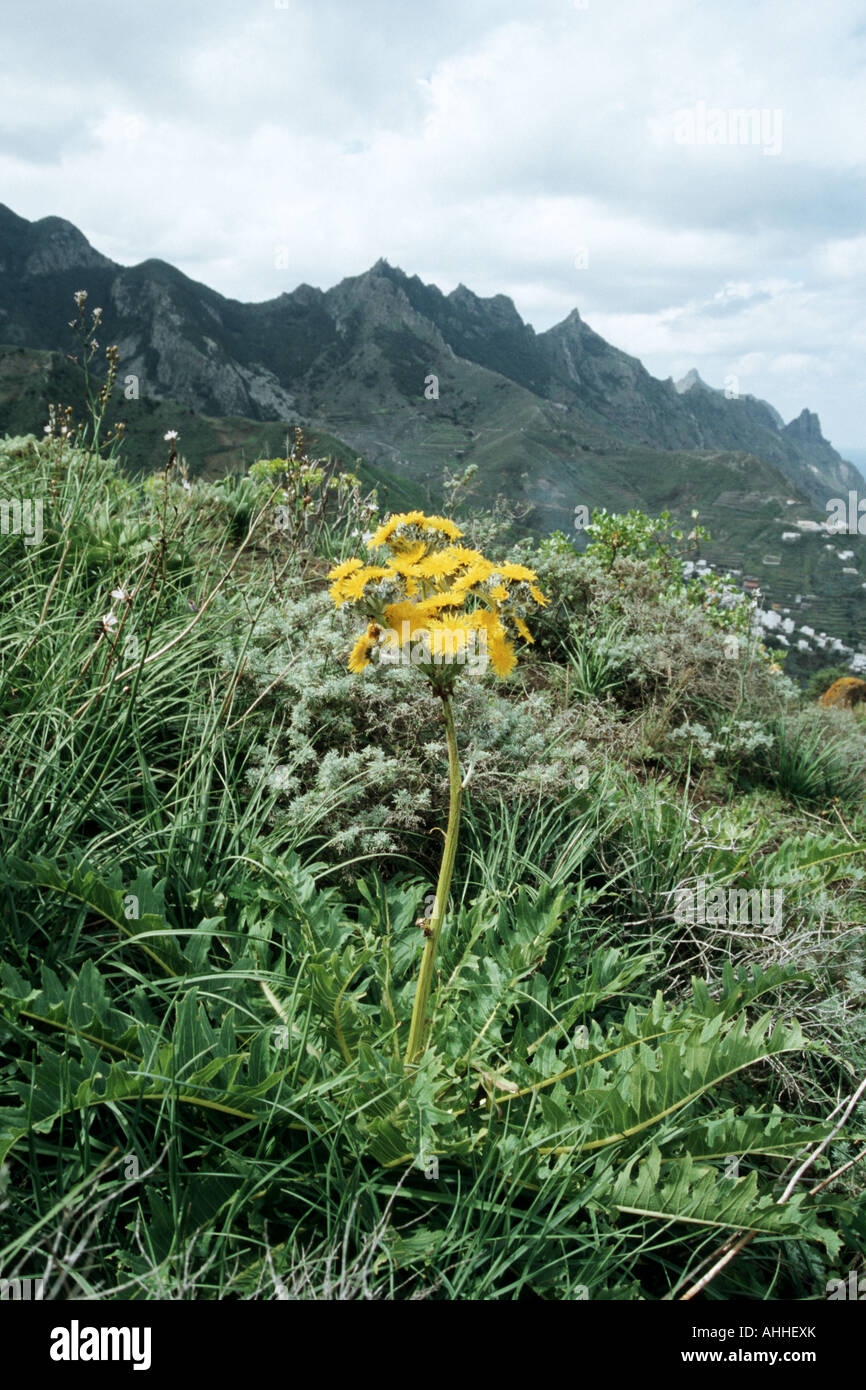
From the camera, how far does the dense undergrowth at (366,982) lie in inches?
53.1

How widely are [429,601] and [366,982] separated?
96 centimetres

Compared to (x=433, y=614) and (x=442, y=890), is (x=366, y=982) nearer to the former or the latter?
(x=442, y=890)

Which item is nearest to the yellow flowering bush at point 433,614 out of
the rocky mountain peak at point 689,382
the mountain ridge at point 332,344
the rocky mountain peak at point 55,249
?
the mountain ridge at point 332,344

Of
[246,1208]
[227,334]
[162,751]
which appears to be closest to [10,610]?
[162,751]

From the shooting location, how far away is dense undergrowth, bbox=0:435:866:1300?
4.42ft

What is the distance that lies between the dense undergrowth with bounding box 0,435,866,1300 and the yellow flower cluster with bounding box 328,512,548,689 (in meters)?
0.74

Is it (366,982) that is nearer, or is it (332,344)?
(366,982)

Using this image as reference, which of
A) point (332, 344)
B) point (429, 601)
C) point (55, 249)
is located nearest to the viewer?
point (429, 601)

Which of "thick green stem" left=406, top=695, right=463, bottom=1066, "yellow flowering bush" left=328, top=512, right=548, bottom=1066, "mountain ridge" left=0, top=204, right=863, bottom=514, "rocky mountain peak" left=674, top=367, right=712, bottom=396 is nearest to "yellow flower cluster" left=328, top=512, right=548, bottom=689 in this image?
"yellow flowering bush" left=328, top=512, right=548, bottom=1066

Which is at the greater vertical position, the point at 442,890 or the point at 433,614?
the point at 433,614

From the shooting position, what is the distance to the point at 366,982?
67.5 inches

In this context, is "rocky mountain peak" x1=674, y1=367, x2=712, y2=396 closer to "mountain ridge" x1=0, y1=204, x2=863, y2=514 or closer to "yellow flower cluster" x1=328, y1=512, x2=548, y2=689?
"mountain ridge" x1=0, y1=204, x2=863, y2=514

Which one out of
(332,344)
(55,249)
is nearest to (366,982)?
(55,249)

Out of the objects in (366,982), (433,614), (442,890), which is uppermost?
(433,614)
